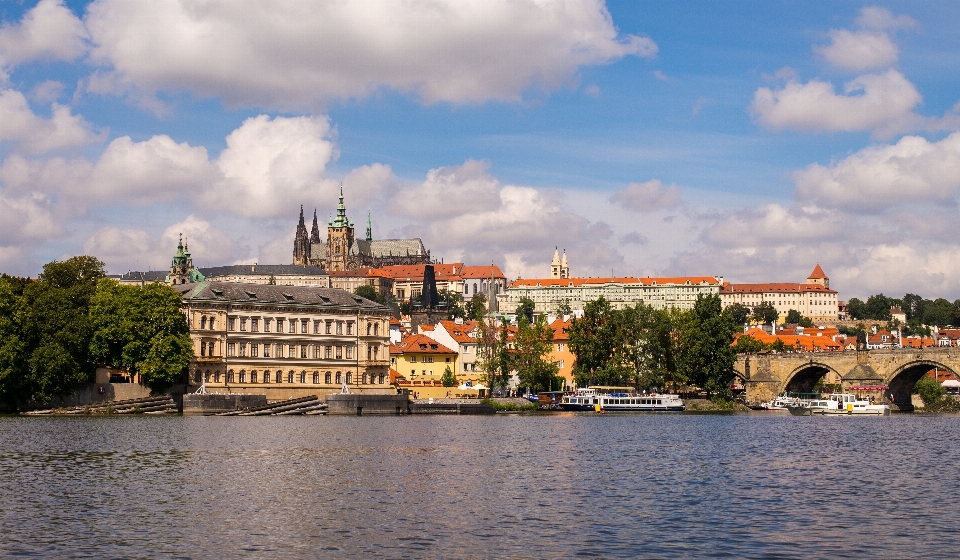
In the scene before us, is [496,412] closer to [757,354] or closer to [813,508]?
[757,354]

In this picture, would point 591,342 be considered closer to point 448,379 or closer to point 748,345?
point 448,379

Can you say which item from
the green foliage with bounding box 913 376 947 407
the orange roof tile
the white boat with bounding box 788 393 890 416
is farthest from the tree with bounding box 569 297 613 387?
the green foliage with bounding box 913 376 947 407

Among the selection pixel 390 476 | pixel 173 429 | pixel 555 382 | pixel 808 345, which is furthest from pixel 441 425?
pixel 808 345

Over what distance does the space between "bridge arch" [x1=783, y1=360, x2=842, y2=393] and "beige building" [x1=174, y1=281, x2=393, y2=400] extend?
1556 inches

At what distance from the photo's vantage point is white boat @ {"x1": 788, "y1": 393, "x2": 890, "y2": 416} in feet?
352

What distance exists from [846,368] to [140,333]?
6393cm

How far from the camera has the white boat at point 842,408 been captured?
10744 cm

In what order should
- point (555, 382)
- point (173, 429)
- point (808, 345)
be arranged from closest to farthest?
point (173, 429) < point (555, 382) < point (808, 345)

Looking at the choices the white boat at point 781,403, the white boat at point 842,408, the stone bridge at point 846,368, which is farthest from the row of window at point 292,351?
the white boat at point 842,408

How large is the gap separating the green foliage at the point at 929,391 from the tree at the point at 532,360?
134ft

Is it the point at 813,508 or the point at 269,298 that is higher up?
the point at 269,298

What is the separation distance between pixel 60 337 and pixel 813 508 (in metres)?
66.7

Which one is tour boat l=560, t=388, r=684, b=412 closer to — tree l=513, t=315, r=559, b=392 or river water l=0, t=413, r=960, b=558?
tree l=513, t=315, r=559, b=392

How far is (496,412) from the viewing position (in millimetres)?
101750
